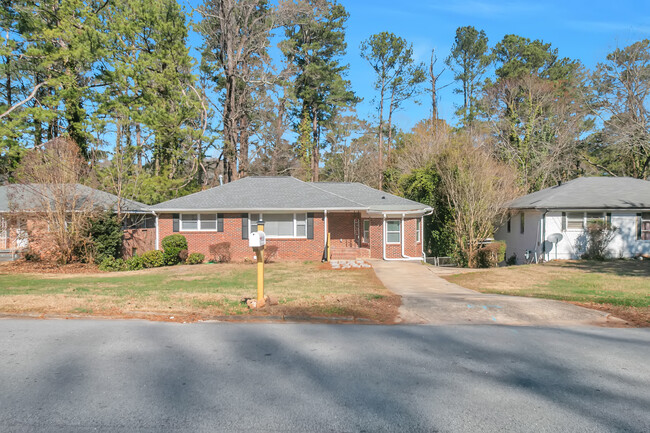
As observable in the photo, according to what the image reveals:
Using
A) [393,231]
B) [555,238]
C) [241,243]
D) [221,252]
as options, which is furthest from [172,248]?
[555,238]

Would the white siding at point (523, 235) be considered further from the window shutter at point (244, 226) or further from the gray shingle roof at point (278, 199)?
the window shutter at point (244, 226)

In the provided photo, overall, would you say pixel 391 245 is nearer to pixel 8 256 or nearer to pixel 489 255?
pixel 489 255

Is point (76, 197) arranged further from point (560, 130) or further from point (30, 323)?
point (560, 130)

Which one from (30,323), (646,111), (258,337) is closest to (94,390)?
(258,337)

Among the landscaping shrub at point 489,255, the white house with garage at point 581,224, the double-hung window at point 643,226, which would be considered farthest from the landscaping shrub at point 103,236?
the double-hung window at point 643,226

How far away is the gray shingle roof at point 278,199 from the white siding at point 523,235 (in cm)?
602

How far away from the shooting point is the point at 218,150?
31.4m

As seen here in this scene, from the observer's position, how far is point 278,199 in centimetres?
2173

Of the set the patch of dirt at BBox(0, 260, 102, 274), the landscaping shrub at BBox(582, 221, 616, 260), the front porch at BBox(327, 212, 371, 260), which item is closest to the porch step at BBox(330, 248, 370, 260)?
the front porch at BBox(327, 212, 371, 260)

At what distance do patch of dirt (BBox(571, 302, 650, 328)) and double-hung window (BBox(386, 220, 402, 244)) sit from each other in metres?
12.5

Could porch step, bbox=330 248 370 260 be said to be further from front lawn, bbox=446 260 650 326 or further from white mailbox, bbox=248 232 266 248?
white mailbox, bbox=248 232 266 248

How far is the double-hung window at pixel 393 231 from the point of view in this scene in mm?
22000

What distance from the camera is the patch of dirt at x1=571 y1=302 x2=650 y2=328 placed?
7918 mm

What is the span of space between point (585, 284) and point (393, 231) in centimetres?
990
